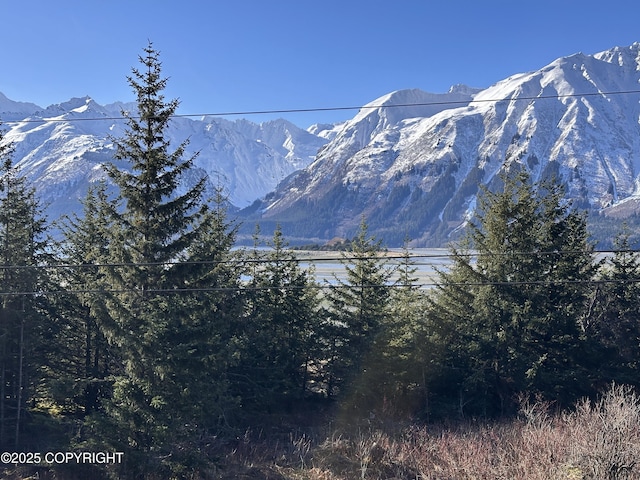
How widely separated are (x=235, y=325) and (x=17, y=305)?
803cm

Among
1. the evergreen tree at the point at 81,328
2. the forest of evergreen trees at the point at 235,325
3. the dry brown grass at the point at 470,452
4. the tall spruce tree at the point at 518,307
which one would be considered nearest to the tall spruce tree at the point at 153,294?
the forest of evergreen trees at the point at 235,325

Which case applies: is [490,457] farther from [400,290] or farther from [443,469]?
[400,290]

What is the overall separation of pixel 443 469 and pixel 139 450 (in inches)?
338

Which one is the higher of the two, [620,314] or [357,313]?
[620,314]

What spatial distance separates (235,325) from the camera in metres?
20.5

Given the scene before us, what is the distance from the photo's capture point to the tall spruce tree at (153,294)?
13.1 meters

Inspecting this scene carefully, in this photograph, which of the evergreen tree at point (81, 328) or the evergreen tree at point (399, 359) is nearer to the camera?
the evergreen tree at point (81, 328)

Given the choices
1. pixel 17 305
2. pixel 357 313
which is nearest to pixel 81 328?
pixel 17 305

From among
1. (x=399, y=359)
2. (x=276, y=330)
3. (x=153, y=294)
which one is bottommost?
(x=399, y=359)

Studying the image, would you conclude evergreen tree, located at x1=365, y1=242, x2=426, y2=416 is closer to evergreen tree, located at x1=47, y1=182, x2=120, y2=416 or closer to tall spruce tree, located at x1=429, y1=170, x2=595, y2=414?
tall spruce tree, located at x1=429, y1=170, x2=595, y2=414

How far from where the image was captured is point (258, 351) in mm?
21234

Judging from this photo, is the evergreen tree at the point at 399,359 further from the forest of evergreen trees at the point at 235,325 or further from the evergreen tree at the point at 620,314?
the evergreen tree at the point at 620,314

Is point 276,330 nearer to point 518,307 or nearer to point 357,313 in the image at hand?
point 357,313

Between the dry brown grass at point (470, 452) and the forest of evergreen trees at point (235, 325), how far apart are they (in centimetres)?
212
